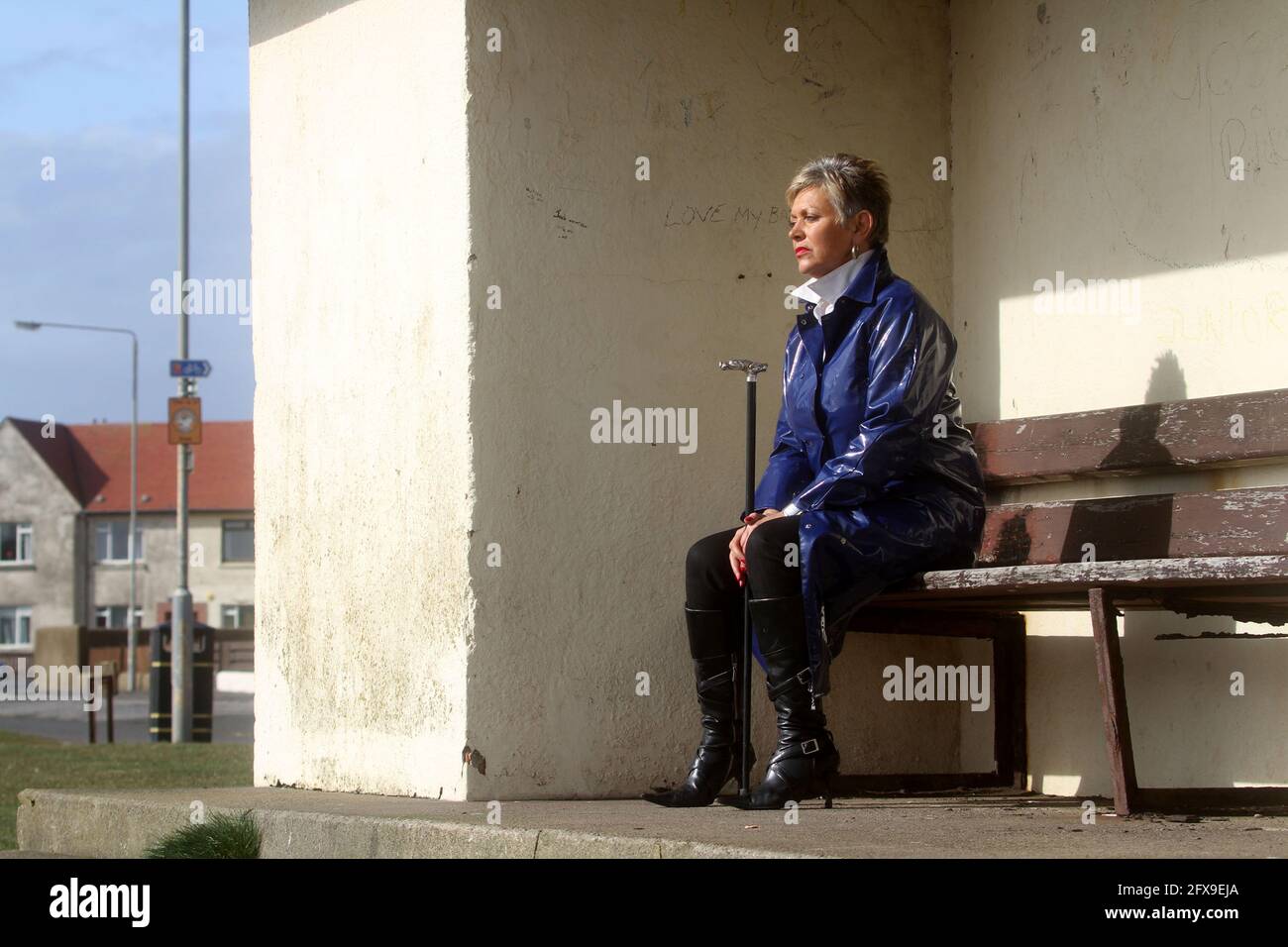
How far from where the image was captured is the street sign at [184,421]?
1917 centimetres

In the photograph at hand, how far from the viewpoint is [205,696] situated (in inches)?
776

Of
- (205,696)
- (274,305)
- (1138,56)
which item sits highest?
(1138,56)

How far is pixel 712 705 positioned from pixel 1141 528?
1.34 metres

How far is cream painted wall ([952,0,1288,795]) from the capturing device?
514cm

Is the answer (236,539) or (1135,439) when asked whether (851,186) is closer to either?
(1135,439)

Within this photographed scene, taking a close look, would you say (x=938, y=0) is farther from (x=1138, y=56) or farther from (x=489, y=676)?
(x=489, y=676)

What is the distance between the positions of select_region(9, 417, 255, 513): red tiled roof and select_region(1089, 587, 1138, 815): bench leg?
208ft

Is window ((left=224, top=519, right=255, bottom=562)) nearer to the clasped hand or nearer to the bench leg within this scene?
the clasped hand

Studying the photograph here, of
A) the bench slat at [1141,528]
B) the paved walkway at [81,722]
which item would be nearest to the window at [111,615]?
the paved walkway at [81,722]

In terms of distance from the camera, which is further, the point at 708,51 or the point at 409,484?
the point at 708,51

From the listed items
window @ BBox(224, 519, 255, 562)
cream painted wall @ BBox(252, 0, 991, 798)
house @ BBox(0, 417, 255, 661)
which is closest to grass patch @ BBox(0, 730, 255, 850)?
cream painted wall @ BBox(252, 0, 991, 798)

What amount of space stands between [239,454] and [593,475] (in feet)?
221

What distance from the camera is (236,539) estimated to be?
2611 inches

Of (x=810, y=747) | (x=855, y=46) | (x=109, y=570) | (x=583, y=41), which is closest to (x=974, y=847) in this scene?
(x=810, y=747)
